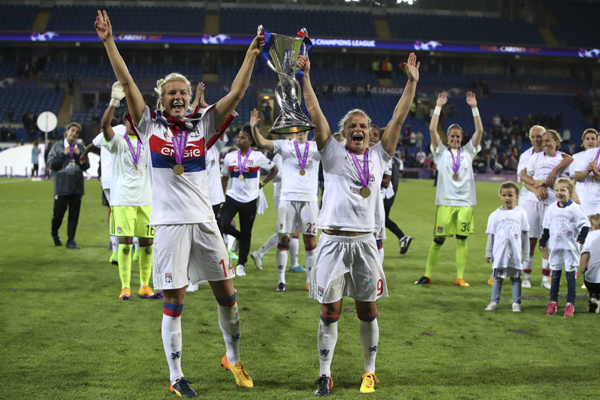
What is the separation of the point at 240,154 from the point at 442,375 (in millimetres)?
5162

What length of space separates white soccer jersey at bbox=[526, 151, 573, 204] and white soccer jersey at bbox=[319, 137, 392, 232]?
5051 millimetres

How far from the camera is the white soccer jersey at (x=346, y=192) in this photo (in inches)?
186

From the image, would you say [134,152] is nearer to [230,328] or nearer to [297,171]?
[297,171]

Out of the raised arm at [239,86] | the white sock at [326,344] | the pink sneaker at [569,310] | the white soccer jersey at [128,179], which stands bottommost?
the pink sneaker at [569,310]

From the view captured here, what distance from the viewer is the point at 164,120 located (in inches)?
181

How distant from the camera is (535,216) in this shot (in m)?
9.18

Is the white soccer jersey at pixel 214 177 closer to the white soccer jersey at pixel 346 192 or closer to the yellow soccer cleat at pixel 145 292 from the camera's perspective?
the yellow soccer cleat at pixel 145 292

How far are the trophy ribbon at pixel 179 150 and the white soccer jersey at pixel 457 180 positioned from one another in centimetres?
501

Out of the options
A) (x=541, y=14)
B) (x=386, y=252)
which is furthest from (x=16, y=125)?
(x=541, y=14)

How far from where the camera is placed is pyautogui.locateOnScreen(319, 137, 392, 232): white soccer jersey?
4715 millimetres

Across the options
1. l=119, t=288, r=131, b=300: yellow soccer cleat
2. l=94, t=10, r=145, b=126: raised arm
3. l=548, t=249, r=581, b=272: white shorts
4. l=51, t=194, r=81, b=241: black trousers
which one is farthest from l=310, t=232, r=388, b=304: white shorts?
l=51, t=194, r=81, b=241: black trousers

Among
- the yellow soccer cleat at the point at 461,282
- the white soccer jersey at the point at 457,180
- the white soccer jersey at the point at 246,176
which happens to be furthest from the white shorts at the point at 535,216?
the white soccer jersey at the point at 246,176

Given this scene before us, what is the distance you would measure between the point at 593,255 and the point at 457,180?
2.16 metres

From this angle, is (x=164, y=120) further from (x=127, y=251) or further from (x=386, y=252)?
(x=386, y=252)
